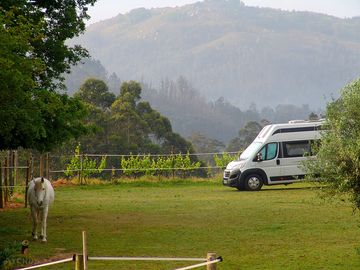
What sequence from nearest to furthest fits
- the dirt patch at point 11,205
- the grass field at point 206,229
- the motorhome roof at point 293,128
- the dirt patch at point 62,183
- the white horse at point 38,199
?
the grass field at point 206,229 → the white horse at point 38,199 → the dirt patch at point 11,205 → the motorhome roof at point 293,128 → the dirt patch at point 62,183

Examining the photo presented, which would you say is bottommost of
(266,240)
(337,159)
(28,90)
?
(266,240)

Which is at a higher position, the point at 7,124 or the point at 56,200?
the point at 7,124

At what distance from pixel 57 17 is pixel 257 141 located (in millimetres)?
15015

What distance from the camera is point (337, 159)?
11797 millimetres

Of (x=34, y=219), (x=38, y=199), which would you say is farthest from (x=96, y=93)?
(x=34, y=219)

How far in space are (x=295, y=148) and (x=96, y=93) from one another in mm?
26224

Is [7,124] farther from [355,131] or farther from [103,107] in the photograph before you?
[103,107]

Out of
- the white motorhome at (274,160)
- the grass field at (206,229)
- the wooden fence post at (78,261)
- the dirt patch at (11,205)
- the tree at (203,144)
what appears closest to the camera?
the wooden fence post at (78,261)

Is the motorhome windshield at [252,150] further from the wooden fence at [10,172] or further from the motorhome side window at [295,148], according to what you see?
the wooden fence at [10,172]

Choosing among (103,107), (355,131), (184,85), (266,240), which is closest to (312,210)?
(266,240)

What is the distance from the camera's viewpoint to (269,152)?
31781 mm

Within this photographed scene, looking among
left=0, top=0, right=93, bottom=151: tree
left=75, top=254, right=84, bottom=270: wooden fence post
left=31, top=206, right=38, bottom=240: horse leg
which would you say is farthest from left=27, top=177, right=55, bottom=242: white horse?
left=75, top=254, right=84, bottom=270: wooden fence post

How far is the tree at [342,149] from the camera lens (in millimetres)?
11656

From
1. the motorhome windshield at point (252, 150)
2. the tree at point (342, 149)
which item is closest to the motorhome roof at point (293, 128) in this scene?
the motorhome windshield at point (252, 150)
